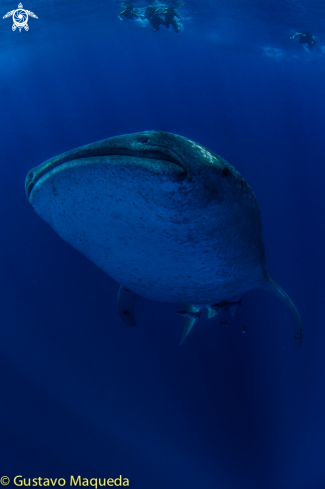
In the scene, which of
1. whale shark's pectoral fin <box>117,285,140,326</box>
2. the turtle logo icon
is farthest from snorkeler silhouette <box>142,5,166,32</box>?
whale shark's pectoral fin <box>117,285,140,326</box>

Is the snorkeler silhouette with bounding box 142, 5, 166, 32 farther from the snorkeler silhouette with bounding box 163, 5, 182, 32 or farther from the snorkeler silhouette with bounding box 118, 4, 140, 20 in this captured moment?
the snorkeler silhouette with bounding box 118, 4, 140, 20

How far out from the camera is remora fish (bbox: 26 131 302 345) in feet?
4.52

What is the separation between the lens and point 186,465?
887 centimetres

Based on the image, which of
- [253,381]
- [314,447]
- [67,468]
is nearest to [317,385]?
[314,447]

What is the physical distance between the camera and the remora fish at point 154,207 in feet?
4.52

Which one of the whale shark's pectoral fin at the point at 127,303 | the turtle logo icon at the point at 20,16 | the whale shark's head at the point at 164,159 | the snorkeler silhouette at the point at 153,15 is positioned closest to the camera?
the whale shark's head at the point at 164,159

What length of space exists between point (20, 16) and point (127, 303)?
2424 cm

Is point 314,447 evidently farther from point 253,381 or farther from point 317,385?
point 253,381

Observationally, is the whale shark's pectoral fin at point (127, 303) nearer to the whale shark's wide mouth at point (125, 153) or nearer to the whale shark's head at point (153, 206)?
the whale shark's head at point (153, 206)

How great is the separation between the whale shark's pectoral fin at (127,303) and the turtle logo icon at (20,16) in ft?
71.0

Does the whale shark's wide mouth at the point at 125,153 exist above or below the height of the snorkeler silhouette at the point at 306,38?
below

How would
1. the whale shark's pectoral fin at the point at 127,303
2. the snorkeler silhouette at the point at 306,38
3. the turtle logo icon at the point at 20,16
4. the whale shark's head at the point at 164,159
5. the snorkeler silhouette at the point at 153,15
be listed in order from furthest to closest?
the snorkeler silhouette at the point at 306,38 → the snorkeler silhouette at the point at 153,15 → the turtle logo icon at the point at 20,16 → the whale shark's pectoral fin at the point at 127,303 → the whale shark's head at the point at 164,159

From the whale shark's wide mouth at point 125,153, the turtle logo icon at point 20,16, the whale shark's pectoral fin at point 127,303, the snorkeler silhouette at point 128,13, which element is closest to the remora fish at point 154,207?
the whale shark's wide mouth at point 125,153

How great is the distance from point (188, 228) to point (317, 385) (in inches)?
469
